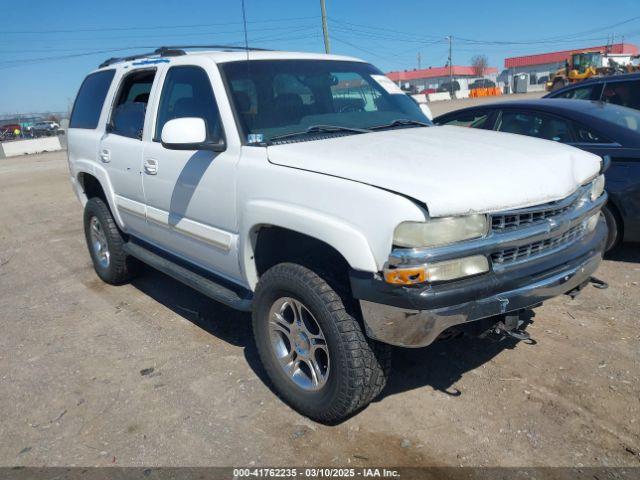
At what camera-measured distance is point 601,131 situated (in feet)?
16.5

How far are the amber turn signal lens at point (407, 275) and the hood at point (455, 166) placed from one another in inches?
10.0

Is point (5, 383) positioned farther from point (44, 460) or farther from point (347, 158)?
point (347, 158)

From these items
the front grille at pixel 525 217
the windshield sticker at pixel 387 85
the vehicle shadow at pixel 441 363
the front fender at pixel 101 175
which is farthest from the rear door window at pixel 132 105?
the front grille at pixel 525 217

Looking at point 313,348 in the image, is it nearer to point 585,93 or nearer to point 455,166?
point 455,166

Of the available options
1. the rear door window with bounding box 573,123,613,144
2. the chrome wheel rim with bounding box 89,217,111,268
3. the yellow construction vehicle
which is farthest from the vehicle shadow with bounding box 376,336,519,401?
the yellow construction vehicle

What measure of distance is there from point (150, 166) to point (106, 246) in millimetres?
1730

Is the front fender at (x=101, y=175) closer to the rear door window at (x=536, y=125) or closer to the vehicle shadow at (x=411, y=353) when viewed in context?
the vehicle shadow at (x=411, y=353)

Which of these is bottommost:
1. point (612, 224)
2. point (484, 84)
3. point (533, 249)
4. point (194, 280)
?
point (484, 84)

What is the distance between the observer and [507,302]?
2.57 metres

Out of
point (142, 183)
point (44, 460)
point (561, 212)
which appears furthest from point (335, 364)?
point (142, 183)

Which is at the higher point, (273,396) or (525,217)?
(525,217)

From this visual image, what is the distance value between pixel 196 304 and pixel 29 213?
671cm

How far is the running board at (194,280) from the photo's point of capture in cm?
346

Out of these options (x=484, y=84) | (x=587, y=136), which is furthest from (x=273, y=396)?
(x=484, y=84)
